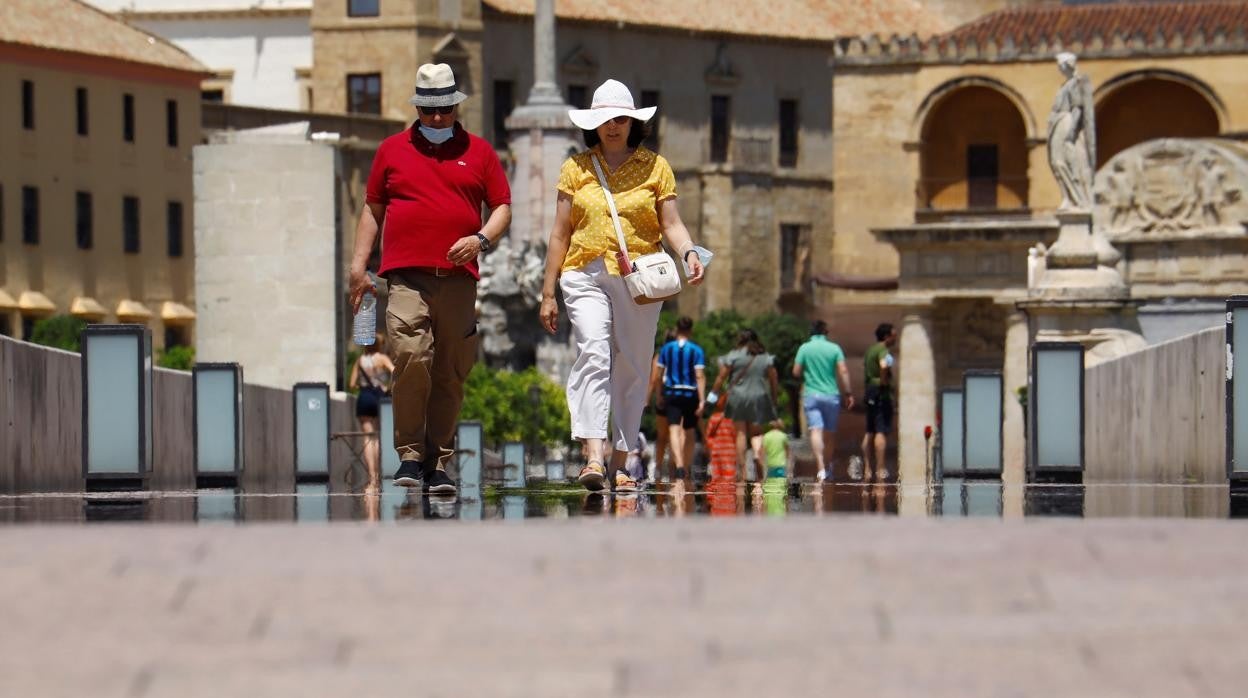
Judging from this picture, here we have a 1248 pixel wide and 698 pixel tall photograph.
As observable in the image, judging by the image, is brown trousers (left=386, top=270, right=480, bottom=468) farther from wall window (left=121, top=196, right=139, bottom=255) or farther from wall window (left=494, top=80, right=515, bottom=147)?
wall window (left=494, top=80, right=515, bottom=147)

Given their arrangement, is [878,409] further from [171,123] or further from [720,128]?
[720,128]

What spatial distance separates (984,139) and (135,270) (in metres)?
22.4

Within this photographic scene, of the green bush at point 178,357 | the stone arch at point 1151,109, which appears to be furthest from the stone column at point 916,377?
the green bush at point 178,357

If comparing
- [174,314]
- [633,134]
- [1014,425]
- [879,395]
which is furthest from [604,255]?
[174,314]

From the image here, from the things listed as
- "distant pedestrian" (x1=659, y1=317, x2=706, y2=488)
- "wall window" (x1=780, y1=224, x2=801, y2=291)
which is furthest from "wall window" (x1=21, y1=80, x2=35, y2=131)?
"distant pedestrian" (x1=659, y1=317, x2=706, y2=488)

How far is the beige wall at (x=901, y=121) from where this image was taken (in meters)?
82.1

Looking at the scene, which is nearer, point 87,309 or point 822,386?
point 822,386

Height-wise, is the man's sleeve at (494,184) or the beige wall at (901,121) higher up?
the beige wall at (901,121)

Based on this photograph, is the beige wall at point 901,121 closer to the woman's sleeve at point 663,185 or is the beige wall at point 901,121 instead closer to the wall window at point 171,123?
the wall window at point 171,123

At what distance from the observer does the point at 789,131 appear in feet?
346

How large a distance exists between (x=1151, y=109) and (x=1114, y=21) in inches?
145

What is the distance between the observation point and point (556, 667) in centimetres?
902

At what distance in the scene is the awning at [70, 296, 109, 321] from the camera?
8025cm

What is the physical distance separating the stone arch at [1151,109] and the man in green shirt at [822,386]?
53372mm
